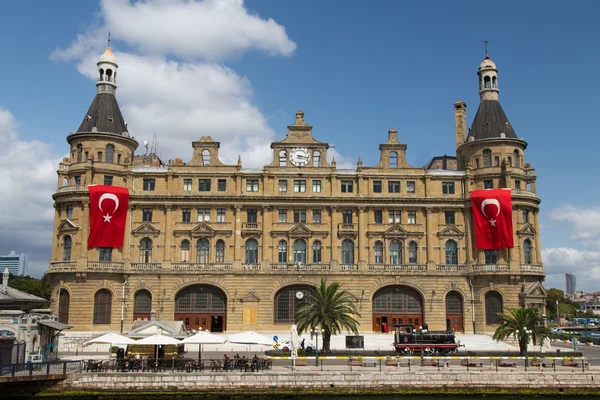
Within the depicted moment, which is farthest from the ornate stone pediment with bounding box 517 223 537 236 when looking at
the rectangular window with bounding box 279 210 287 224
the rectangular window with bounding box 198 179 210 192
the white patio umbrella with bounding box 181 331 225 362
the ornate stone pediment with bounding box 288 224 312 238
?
the white patio umbrella with bounding box 181 331 225 362

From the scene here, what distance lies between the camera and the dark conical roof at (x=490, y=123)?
8656cm

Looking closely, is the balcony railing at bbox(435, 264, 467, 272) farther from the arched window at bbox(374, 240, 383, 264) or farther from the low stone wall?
the low stone wall

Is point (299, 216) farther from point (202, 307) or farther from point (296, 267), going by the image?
point (202, 307)

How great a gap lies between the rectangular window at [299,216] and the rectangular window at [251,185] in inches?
246

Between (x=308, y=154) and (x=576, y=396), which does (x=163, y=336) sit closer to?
(x=576, y=396)

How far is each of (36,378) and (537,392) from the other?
37.1 m

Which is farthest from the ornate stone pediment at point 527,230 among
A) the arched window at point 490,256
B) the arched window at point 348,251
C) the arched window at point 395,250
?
the arched window at point 348,251

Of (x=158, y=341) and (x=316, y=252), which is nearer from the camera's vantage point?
(x=158, y=341)

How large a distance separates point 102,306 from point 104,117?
2480 cm

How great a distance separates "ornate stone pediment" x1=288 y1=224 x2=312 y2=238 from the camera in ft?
275

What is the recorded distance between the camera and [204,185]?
84938 mm

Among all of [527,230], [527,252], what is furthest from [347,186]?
[527,252]

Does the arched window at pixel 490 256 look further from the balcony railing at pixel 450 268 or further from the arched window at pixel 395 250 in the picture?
the arched window at pixel 395 250

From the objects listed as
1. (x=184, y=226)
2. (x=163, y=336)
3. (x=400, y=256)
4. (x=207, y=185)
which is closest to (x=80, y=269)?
(x=184, y=226)
